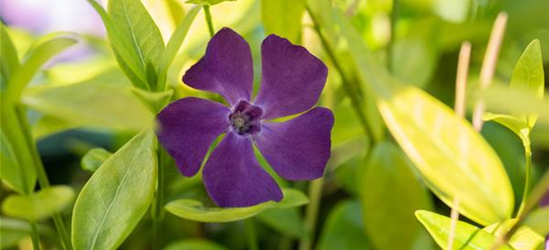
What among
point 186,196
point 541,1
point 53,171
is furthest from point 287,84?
point 53,171

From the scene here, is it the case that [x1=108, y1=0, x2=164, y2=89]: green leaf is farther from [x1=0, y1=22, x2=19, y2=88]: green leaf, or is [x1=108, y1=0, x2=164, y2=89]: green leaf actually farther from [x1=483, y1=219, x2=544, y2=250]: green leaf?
[x1=483, y1=219, x2=544, y2=250]: green leaf

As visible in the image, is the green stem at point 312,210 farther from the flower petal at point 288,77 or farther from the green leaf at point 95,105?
the green leaf at point 95,105

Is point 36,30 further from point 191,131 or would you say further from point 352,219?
point 191,131

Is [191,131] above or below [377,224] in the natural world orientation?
above

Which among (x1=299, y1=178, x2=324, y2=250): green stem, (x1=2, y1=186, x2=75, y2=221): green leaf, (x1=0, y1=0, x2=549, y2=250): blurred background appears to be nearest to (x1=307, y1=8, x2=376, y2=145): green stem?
(x1=0, y1=0, x2=549, y2=250): blurred background

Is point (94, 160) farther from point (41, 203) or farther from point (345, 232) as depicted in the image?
point (345, 232)
